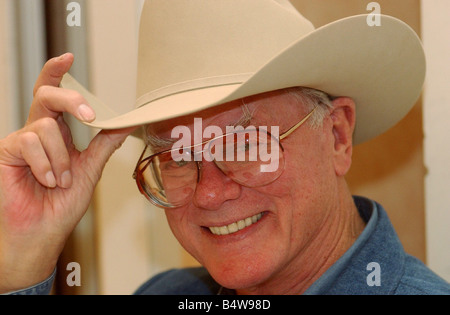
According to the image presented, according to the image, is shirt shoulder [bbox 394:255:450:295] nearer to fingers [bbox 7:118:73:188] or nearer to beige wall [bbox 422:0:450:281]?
beige wall [bbox 422:0:450:281]

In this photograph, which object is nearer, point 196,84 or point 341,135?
point 196,84

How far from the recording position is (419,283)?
1.28 m

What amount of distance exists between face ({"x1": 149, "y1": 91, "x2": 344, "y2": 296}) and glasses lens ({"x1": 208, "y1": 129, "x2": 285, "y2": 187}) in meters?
0.03

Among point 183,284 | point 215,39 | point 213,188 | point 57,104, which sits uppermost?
point 215,39

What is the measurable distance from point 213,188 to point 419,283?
22.3 inches

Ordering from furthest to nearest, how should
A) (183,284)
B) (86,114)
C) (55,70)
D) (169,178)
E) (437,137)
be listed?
(183,284) → (437,137) → (169,178) → (55,70) → (86,114)

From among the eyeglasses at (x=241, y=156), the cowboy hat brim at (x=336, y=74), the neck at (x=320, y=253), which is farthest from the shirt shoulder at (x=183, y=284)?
the cowboy hat brim at (x=336, y=74)

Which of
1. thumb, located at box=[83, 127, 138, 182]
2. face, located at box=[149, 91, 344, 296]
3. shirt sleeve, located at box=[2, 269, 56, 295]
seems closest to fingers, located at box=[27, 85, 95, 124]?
thumb, located at box=[83, 127, 138, 182]

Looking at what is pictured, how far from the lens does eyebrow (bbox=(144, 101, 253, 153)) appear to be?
1.26m

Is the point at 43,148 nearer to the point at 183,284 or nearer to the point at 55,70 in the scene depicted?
the point at 55,70

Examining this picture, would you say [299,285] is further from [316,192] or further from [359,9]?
[359,9]

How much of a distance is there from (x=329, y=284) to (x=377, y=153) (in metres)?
0.60

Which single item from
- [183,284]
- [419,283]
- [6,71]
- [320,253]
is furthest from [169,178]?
[6,71]

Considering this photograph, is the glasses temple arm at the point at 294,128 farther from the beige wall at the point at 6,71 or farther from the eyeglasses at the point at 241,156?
the beige wall at the point at 6,71
